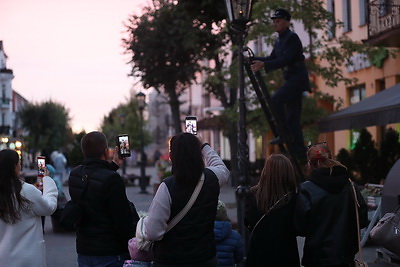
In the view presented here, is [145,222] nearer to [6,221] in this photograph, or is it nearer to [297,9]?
[6,221]

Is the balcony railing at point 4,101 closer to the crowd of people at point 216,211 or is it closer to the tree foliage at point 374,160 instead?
the tree foliage at point 374,160

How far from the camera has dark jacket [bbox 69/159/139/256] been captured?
5.69 metres

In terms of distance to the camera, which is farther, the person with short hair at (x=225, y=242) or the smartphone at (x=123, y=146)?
the person with short hair at (x=225, y=242)

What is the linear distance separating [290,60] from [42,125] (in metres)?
69.2

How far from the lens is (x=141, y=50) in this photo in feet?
105

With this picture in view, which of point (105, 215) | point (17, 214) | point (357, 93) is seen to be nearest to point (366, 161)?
point (357, 93)

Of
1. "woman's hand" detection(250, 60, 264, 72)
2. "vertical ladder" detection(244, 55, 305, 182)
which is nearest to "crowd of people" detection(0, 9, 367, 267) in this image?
"woman's hand" detection(250, 60, 264, 72)

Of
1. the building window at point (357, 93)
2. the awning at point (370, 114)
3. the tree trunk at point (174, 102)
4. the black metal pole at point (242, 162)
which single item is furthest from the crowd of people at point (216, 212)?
the tree trunk at point (174, 102)

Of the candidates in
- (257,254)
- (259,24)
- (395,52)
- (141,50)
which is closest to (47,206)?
(257,254)

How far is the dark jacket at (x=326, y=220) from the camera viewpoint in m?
5.95

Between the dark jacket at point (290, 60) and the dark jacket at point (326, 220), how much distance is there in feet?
16.8

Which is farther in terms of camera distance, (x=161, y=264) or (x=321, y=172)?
(x=321, y=172)

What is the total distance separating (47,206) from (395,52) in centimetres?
1814

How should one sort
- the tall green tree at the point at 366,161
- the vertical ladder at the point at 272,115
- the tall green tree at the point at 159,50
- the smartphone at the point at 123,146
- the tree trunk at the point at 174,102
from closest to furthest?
the smartphone at the point at 123,146 → the vertical ladder at the point at 272,115 → the tall green tree at the point at 366,161 → the tall green tree at the point at 159,50 → the tree trunk at the point at 174,102
